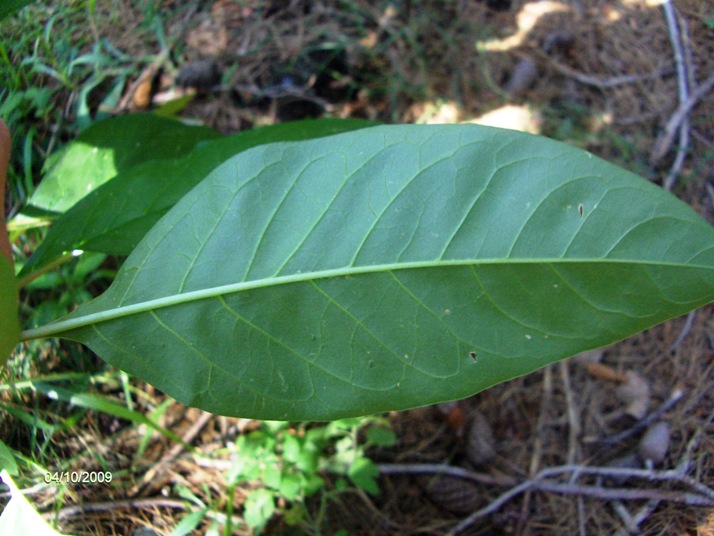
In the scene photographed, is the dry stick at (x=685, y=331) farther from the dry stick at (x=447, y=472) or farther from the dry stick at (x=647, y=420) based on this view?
the dry stick at (x=447, y=472)

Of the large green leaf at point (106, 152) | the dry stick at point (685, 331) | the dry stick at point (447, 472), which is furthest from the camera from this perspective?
the dry stick at point (685, 331)

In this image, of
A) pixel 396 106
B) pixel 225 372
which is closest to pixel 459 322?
pixel 225 372

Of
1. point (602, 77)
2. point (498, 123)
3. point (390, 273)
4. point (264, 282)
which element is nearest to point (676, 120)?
point (602, 77)

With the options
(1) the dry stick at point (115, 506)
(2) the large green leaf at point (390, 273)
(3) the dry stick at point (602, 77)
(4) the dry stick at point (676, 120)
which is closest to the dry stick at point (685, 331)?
(4) the dry stick at point (676, 120)

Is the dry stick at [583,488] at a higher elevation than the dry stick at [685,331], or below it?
below

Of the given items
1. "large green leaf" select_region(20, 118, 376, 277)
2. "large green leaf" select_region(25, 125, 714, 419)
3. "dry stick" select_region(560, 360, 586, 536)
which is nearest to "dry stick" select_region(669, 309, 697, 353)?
"dry stick" select_region(560, 360, 586, 536)

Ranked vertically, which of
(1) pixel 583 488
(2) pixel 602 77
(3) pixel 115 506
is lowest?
(1) pixel 583 488

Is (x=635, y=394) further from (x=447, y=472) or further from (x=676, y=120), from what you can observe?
(x=676, y=120)
